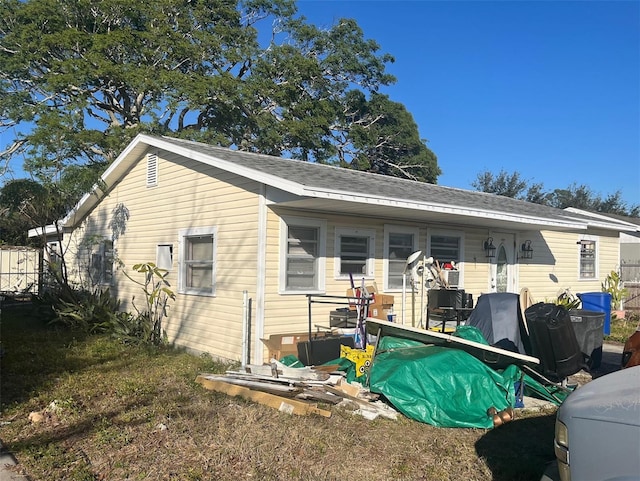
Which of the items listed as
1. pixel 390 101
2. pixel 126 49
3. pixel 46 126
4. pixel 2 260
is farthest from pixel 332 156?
pixel 2 260

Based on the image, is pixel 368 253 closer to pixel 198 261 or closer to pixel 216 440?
pixel 198 261

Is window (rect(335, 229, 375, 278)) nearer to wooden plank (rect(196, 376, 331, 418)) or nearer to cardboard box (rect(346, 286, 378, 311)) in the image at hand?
cardboard box (rect(346, 286, 378, 311))

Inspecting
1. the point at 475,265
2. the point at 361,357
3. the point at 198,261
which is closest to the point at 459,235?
the point at 475,265

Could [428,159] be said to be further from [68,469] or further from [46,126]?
[68,469]

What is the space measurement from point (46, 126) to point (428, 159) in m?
19.9

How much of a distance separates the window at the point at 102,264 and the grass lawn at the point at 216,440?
541 cm

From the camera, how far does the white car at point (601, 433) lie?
2.37 metres

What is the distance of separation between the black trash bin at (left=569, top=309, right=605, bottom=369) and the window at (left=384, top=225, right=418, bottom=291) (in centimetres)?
305

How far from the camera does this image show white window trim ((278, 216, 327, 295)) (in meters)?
8.20

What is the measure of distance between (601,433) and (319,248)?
20.8 feet

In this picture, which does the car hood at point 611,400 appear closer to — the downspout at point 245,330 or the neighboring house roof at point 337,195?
the neighboring house roof at point 337,195

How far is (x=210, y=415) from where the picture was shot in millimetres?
5641

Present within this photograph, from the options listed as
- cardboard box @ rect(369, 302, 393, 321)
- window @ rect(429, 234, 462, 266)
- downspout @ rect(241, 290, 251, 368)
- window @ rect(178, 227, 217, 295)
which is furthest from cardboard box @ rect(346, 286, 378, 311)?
window @ rect(178, 227, 217, 295)

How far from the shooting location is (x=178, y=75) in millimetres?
20875
